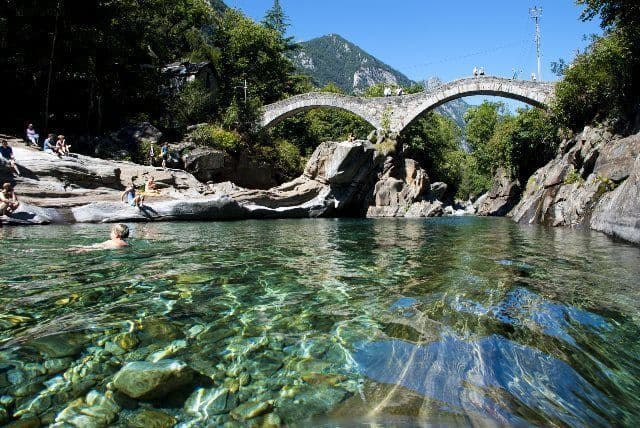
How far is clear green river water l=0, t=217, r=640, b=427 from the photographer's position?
202 centimetres

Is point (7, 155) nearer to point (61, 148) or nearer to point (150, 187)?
point (61, 148)

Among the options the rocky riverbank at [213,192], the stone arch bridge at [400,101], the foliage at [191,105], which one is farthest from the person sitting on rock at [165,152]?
the stone arch bridge at [400,101]

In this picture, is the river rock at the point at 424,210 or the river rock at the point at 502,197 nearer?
the river rock at the point at 424,210

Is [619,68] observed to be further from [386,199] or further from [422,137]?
[422,137]

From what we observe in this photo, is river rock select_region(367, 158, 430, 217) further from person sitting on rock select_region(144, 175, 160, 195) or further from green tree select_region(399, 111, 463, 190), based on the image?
person sitting on rock select_region(144, 175, 160, 195)

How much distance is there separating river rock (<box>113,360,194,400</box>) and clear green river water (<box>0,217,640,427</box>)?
0.13 ft

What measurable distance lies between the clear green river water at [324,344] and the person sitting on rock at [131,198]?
28.2ft

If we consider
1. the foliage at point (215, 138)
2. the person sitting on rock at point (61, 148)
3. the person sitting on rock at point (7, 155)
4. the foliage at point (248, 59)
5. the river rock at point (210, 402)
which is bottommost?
the river rock at point (210, 402)

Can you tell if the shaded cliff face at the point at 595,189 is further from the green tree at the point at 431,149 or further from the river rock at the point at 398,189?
the green tree at the point at 431,149

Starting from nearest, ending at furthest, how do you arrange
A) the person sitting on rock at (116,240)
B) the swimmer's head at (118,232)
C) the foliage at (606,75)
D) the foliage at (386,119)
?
the person sitting on rock at (116,240) < the swimmer's head at (118,232) < the foliage at (606,75) < the foliage at (386,119)

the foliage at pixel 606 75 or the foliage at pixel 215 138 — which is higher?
the foliage at pixel 606 75

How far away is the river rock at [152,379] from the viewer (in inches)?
83.0

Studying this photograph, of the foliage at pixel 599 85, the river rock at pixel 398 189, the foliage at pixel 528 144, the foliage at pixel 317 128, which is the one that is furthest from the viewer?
the foliage at pixel 317 128

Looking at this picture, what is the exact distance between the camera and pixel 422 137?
37.5 m
